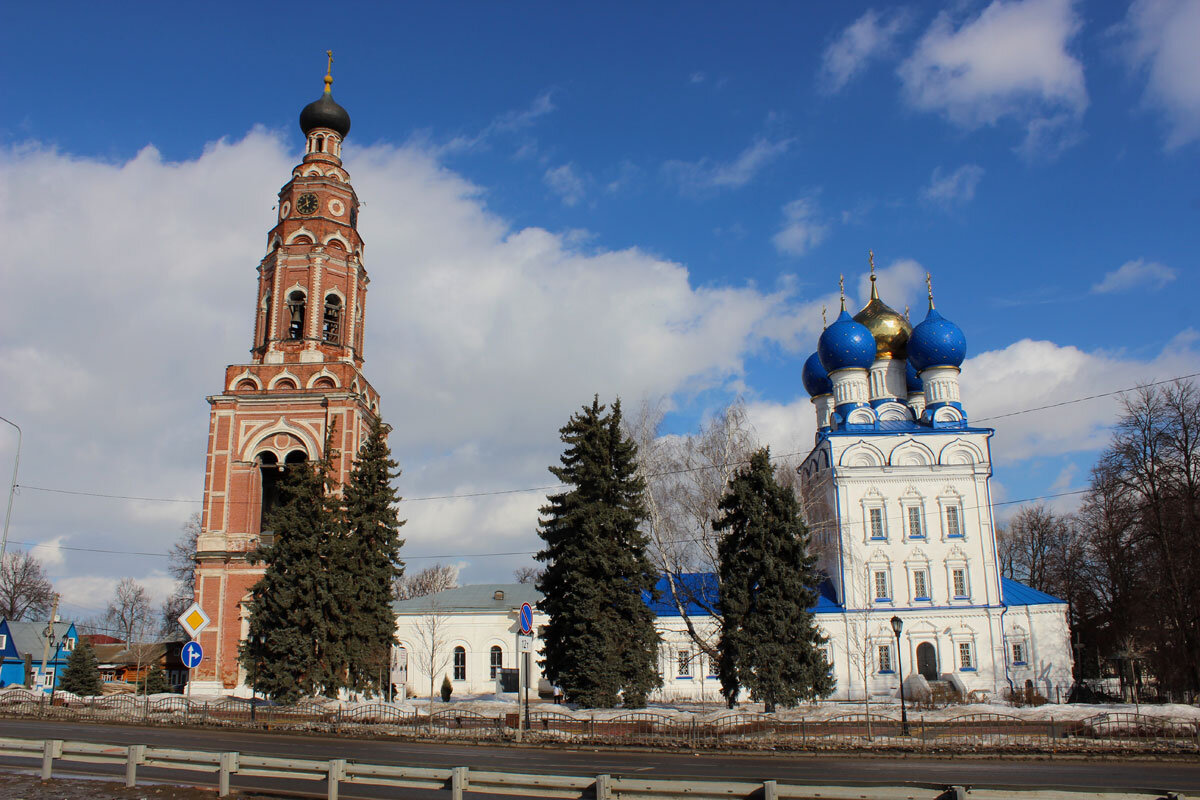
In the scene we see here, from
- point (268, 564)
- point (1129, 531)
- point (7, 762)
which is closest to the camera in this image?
point (7, 762)

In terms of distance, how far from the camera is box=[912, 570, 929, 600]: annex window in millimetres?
39719

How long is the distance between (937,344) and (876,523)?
9469mm

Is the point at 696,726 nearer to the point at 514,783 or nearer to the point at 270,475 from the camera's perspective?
the point at 514,783

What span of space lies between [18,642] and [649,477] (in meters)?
47.9

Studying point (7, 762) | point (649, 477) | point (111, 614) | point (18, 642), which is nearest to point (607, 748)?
point (7, 762)

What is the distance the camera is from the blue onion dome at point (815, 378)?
4741 cm

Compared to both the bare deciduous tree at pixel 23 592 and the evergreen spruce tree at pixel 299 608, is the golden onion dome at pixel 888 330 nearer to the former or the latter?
the evergreen spruce tree at pixel 299 608

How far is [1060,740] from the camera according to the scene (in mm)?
17484

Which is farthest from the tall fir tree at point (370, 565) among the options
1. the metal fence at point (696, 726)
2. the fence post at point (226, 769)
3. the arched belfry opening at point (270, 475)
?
the fence post at point (226, 769)

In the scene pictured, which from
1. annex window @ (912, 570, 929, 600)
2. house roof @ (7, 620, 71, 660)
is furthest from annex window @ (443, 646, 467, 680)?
A: house roof @ (7, 620, 71, 660)

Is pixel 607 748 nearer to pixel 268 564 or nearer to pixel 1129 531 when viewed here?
pixel 268 564

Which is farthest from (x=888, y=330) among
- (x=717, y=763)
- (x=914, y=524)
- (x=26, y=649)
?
(x=26, y=649)

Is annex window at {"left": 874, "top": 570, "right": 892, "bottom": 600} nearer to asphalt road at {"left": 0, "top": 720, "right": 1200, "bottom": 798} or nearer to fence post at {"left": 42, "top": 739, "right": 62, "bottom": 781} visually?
asphalt road at {"left": 0, "top": 720, "right": 1200, "bottom": 798}

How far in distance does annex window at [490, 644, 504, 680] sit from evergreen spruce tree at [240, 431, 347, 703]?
1685 cm
